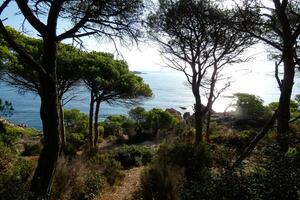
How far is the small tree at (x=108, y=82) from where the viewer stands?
578 inches

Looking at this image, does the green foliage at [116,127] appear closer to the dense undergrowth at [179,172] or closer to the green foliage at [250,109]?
the green foliage at [250,109]

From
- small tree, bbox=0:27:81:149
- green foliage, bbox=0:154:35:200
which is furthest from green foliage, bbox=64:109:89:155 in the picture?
green foliage, bbox=0:154:35:200

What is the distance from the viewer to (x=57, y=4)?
4.68 meters

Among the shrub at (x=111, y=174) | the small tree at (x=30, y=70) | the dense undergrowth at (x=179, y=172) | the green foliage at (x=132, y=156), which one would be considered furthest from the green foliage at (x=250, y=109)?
the shrub at (x=111, y=174)

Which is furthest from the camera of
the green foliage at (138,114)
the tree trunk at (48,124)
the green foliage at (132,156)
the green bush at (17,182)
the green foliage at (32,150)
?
the green foliage at (138,114)

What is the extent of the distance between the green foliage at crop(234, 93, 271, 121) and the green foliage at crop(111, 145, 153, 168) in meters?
11.5

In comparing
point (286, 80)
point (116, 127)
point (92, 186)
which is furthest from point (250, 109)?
point (92, 186)

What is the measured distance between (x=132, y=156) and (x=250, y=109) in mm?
12374

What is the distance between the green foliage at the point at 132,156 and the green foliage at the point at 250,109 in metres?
11.5

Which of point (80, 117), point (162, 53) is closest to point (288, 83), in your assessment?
point (162, 53)

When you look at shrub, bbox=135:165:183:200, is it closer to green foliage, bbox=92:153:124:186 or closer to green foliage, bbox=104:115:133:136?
green foliage, bbox=92:153:124:186

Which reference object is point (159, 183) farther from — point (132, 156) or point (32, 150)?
point (32, 150)

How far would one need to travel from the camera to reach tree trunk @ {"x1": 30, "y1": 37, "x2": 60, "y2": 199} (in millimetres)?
4691

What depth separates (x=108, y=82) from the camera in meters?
15.2
